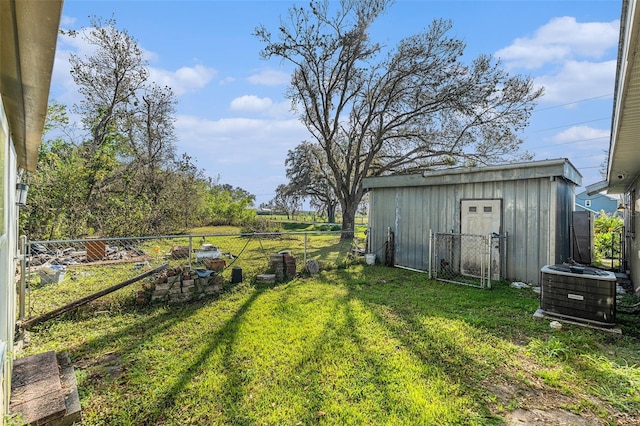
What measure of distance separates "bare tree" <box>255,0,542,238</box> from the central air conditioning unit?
1108cm

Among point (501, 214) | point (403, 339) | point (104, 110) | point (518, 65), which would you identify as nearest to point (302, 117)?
point (104, 110)

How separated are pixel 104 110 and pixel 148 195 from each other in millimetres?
3599

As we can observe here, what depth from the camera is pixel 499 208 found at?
669 cm

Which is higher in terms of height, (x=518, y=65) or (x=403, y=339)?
(x=518, y=65)

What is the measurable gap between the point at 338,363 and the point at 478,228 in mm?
5465

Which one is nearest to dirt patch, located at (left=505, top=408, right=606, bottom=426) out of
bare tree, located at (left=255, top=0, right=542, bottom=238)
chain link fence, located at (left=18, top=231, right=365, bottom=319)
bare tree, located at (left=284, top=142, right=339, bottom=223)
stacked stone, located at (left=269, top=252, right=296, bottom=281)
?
chain link fence, located at (left=18, top=231, right=365, bottom=319)

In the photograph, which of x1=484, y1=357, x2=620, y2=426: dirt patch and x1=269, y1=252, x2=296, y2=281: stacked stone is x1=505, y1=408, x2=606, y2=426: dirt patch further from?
x1=269, y1=252, x2=296, y2=281: stacked stone

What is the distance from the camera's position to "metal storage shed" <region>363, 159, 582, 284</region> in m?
6.09

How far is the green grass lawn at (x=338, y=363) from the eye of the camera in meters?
2.37

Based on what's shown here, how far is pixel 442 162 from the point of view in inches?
590

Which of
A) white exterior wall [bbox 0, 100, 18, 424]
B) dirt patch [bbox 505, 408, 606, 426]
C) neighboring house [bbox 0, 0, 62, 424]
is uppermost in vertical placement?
neighboring house [bbox 0, 0, 62, 424]

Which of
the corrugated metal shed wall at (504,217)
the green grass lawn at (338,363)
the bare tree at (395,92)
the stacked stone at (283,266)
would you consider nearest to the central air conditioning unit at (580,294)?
the green grass lawn at (338,363)

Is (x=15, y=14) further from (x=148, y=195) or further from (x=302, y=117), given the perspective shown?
(x=302, y=117)

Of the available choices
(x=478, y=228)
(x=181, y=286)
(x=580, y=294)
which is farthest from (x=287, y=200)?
(x=580, y=294)
